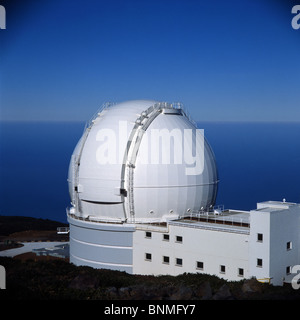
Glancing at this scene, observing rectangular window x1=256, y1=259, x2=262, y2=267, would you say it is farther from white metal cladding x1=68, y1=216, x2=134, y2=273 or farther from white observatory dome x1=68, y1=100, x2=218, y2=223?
white metal cladding x1=68, y1=216, x2=134, y2=273

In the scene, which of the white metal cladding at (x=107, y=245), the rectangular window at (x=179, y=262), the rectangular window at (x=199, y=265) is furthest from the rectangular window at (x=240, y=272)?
the white metal cladding at (x=107, y=245)

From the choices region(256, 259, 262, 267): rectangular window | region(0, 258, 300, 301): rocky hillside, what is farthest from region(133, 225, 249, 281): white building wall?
region(0, 258, 300, 301): rocky hillside

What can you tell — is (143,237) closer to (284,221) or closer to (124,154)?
(124,154)

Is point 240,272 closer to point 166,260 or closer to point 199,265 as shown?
point 199,265

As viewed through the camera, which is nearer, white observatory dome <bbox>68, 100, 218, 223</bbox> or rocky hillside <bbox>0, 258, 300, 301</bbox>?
rocky hillside <bbox>0, 258, 300, 301</bbox>

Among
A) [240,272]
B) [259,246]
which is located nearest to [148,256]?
[240,272]
